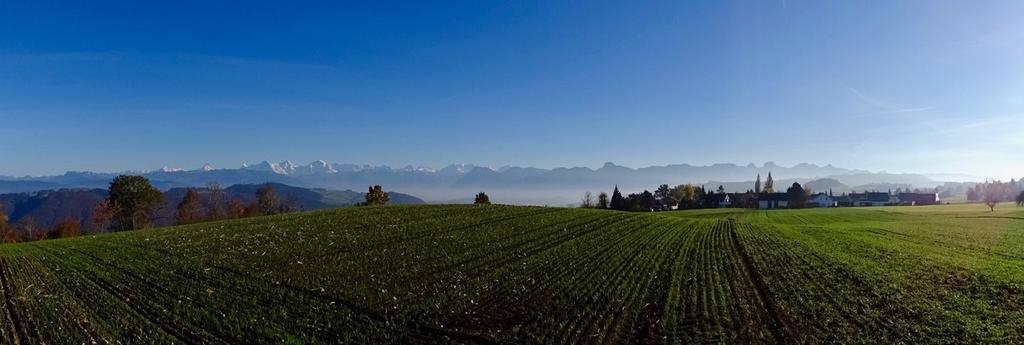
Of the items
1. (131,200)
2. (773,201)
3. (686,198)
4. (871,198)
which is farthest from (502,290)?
(871,198)

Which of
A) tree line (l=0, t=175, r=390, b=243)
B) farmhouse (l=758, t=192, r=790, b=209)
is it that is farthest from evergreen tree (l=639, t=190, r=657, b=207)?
tree line (l=0, t=175, r=390, b=243)

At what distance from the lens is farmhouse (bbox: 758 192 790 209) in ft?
488

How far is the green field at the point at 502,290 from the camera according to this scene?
1532cm

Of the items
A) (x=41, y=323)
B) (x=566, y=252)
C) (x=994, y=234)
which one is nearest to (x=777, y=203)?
(x=994, y=234)

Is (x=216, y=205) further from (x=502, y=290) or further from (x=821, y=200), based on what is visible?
(x=821, y=200)

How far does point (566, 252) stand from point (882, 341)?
16863mm

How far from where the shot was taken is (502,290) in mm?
20297

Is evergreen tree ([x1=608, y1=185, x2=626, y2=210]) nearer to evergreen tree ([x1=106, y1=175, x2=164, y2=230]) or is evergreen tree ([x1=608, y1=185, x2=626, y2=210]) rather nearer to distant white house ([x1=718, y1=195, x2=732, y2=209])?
distant white house ([x1=718, y1=195, x2=732, y2=209])

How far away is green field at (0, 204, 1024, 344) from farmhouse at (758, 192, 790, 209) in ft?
397

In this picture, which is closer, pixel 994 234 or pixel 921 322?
pixel 921 322

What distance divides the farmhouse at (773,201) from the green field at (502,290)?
121m

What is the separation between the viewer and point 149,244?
3334 cm

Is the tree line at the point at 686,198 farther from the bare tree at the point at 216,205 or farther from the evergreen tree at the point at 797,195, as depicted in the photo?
the bare tree at the point at 216,205

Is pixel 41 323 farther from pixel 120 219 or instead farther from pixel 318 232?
pixel 120 219
